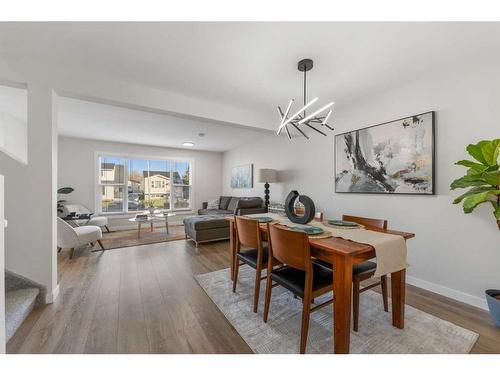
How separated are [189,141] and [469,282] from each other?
547 cm

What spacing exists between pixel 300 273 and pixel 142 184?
5608 mm

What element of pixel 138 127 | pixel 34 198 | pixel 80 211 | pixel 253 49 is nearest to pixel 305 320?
pixel 253 49

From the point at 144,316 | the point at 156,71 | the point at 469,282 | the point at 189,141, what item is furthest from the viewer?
the point at 189,141

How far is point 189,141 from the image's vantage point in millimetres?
5352

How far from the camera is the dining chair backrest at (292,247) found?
1.38 metres

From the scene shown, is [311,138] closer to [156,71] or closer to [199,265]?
[156,71]

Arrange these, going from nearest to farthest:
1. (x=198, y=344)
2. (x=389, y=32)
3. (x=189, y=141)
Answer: (x=198, y=344)
(x=389, y=32)
(x=189, y=141)

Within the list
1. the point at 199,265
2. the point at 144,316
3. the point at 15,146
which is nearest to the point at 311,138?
the point at 199,265

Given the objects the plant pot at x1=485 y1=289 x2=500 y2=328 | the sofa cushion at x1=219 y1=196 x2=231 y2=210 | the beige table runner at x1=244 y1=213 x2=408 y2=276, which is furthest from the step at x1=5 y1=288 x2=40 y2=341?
the sofa cushion at x1=219 y1=196 x2=231 y2=210

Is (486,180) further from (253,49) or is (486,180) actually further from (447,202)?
(253,49)

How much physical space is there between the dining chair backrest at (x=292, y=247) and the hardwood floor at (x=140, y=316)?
683 mm

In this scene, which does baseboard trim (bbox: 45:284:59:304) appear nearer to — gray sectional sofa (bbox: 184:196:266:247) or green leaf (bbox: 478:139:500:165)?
gray sectional sofa (bbox: 184:196:266:247)

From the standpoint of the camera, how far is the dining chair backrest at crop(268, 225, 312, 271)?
4.51 ft

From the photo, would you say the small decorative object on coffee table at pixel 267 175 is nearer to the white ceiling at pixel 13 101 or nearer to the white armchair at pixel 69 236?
the white armchair at pixel 69 236
